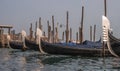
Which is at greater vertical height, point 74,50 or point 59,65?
point 74,50

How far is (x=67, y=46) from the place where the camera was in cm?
3388

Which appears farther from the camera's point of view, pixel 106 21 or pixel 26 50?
pixel 26 50

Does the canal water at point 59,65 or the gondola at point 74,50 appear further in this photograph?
the gondola at point 74,50

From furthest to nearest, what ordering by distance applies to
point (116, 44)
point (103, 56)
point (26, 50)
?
point (26, 50) < point (103, 56) < point (116, 44)

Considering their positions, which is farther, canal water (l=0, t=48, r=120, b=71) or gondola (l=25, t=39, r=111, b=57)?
gondola (l=25, t=39, r=111, b=57)

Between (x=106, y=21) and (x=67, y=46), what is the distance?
12.3m


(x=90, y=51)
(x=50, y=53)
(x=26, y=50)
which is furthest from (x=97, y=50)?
(x=26, y=50)

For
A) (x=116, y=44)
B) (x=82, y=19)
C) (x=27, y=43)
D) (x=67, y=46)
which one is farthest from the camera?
(x=27, y=43)

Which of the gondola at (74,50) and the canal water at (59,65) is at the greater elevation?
the gondola at (74,50)

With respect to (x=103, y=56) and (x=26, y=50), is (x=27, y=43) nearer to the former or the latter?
(x=26, y=50)

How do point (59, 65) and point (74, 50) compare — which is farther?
point (74, 50)

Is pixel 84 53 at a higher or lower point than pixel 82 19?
lower

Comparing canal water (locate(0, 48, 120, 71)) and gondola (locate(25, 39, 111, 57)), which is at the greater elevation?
gondola (locate(25, 39, 111, 57))

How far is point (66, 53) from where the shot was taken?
34.2 meters
